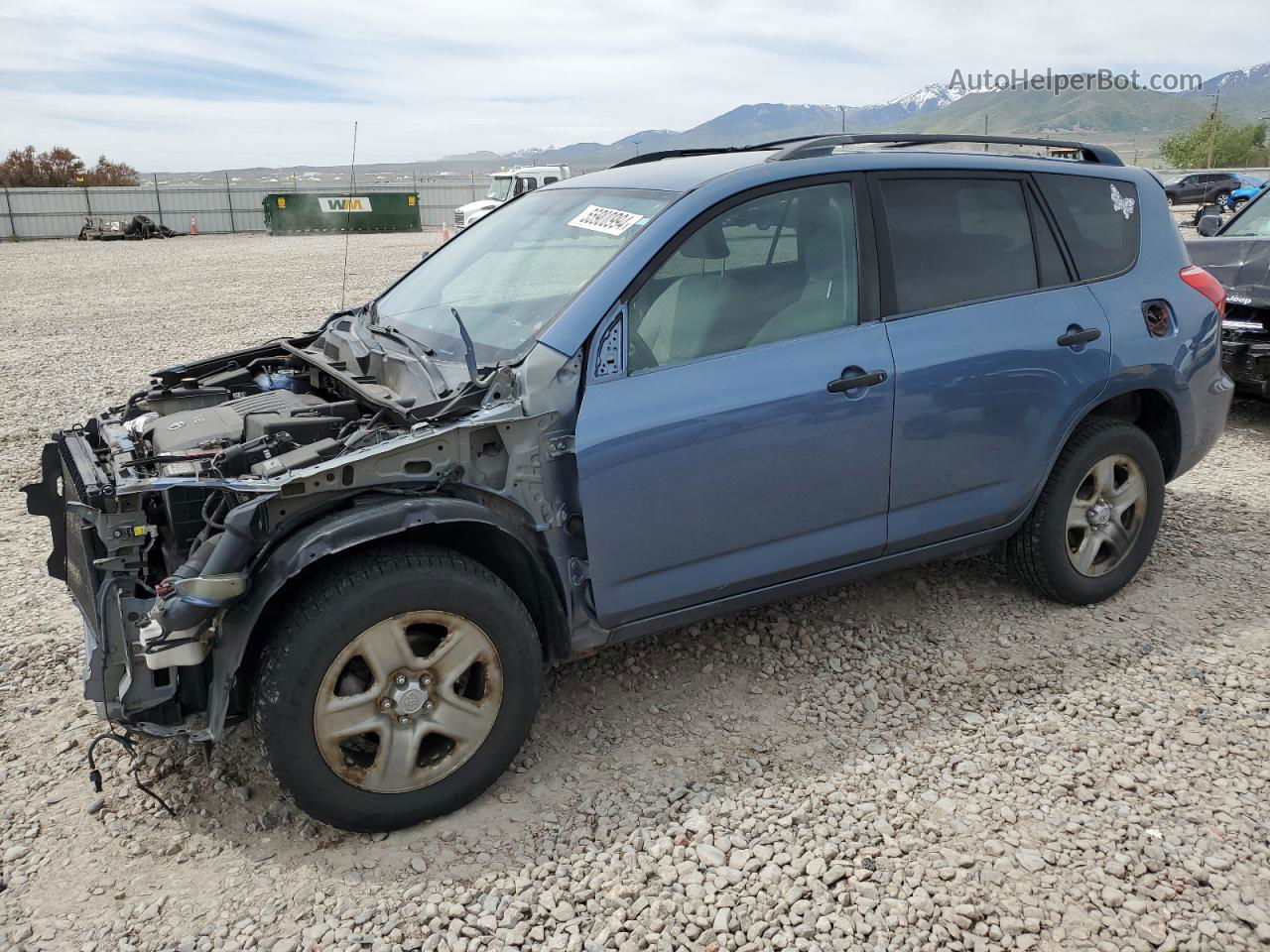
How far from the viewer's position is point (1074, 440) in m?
4.02

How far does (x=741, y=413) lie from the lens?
3.14 metres

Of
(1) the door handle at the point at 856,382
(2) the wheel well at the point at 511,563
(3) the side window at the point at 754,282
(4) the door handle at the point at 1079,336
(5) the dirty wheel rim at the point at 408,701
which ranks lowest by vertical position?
(5) the dirty wheel rim at the point at 408,701

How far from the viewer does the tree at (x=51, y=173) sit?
4562 cm

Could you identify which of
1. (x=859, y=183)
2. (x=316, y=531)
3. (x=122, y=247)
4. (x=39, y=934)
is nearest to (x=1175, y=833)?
(x=859, y=183)

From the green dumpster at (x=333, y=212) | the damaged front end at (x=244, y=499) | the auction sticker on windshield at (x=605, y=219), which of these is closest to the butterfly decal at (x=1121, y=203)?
the auction sticker on windshield at (x=605, y=219)

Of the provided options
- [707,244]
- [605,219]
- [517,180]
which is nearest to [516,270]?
[605,219]

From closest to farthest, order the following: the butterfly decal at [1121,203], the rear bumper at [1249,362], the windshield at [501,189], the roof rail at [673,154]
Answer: the roof rail at [673,154], the butterfly decal at [1121,203], the rear bumper at [1249,362], the windshield at [501,189]

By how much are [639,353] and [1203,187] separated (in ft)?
127

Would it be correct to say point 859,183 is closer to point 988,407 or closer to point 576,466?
point 988,407

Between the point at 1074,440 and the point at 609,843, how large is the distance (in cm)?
253

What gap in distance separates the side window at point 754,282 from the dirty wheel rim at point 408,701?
3.39 ft

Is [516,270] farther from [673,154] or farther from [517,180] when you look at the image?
[517,180]

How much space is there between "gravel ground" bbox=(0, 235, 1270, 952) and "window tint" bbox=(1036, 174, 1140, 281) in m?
1.47

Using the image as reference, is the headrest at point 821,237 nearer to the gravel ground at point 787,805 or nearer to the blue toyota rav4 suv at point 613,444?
the blue toyota rav4 suv at point 613,444
